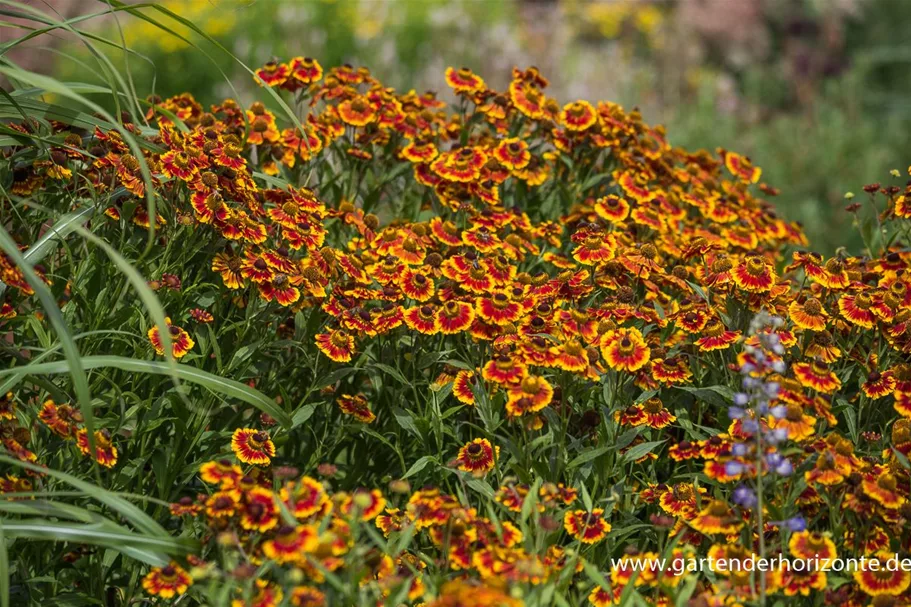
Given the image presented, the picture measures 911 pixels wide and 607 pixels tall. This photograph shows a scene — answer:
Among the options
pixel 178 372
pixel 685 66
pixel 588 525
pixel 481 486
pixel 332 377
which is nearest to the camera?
pixel 178 372

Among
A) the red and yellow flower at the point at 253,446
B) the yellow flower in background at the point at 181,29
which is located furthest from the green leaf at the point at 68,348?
the yellow flower in background at the point at 181,29

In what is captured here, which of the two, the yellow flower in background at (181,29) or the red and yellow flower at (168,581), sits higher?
the yellow flower in background at (181,29)

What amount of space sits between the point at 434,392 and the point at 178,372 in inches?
27.1

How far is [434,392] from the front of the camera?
97.3 inches

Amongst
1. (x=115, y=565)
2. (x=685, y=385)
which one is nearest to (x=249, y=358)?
(x=115, y=565)

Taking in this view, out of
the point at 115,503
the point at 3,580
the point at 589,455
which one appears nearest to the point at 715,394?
the point at 589,455

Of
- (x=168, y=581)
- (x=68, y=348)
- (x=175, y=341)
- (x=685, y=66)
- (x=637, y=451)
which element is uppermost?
(x=685, y=66)

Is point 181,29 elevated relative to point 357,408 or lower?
elevated

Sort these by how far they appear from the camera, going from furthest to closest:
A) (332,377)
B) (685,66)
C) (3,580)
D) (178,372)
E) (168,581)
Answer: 1. (685,66)
2. (332,377)
3. (178,372)
4. (168,581)
5. (3,580)

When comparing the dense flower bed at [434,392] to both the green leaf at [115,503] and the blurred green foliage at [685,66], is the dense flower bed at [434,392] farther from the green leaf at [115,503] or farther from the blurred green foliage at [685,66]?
the blurred green foliage at [685,66]

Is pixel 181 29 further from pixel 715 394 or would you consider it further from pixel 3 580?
pixel 3 580

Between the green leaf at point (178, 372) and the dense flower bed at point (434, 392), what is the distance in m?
0.01

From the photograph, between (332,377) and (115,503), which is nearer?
(115,503)

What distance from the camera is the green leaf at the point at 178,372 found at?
197 centimetres
